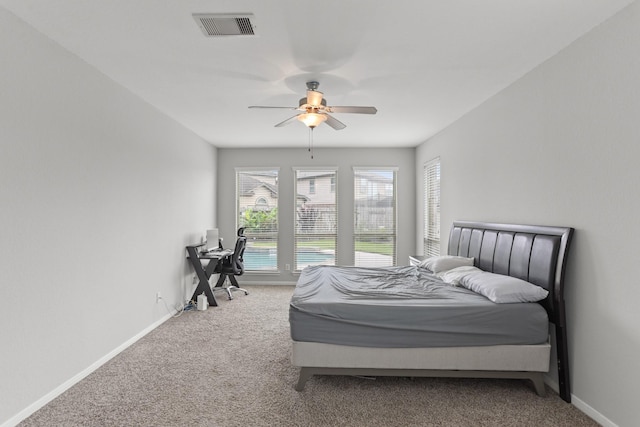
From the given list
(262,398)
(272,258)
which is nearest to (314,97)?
(262,398)

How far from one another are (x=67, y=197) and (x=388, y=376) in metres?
2.94

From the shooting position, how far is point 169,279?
4.63 metres

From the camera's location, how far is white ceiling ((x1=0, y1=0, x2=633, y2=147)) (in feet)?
7.09

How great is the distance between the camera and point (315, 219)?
6730 mm

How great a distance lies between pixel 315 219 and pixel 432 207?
2165 mm

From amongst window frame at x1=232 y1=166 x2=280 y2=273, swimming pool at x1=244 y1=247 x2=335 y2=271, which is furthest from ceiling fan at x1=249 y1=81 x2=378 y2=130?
swimming pool at x1=244 y1=247 x2=335 y2=271

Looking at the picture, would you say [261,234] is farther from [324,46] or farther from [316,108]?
[324,46]

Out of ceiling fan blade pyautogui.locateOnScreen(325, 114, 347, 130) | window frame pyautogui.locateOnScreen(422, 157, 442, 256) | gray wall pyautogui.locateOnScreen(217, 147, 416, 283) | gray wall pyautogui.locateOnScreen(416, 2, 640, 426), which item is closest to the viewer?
gray wall pyautogui.locateOnScreen(416, 2, 640, 426)

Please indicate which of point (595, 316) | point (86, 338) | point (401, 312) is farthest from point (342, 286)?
point (86, 338)

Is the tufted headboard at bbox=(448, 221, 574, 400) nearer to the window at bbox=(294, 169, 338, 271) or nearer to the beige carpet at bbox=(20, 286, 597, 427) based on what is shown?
the beige carpet at bbox=(20, 286, 597, 427)

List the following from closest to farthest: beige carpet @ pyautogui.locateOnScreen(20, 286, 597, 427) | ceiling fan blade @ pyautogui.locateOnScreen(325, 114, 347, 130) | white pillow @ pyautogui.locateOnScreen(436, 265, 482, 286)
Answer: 1. beige carpet @ pyautogui.locateOnScreen(20, 286, 597, 427)
2. white pillow @ pyautogui.locateOnScreen(436, 265, 482, 286)
3. ceiling fan blade @ pyautogui.locateOnScreen(325, 114, 347, 130)

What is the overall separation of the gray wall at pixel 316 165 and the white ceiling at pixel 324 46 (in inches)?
96.8

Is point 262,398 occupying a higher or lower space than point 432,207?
lower

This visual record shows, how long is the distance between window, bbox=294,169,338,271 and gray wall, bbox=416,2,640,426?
3.80 m
